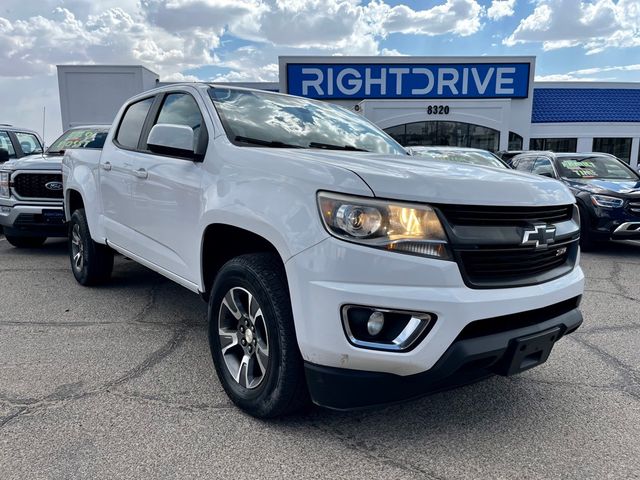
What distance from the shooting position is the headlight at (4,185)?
670cm

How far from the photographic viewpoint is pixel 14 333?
399cm

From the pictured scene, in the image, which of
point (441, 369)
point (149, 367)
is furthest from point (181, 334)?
point (441, 369)

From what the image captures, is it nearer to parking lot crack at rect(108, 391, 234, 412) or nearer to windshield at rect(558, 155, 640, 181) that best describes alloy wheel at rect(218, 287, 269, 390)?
parking lot crack at rect(108, 391, 234, 412)

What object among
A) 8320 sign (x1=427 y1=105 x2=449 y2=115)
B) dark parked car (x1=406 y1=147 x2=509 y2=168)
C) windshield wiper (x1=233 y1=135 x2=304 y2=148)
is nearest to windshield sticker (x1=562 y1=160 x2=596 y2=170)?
dark parked car (x1=406 y1=147 x2=509 y2=168)

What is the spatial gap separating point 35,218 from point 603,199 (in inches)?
311

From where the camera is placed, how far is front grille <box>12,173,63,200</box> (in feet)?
21.9

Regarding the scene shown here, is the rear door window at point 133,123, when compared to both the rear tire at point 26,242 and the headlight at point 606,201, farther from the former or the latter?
the headlight at point 606,201

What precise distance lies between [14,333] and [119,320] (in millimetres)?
770

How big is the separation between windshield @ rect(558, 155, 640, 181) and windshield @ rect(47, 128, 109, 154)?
7.32 meters

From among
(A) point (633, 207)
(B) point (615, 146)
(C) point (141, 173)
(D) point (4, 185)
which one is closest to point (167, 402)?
(C) point (141, 173)

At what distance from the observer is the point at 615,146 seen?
2895 centimetres

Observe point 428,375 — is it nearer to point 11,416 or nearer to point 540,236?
point 540,236

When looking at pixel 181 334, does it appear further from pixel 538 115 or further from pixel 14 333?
pixel 538 115

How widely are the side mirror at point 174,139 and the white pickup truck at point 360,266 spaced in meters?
0.01
